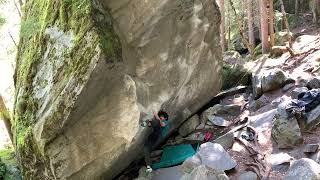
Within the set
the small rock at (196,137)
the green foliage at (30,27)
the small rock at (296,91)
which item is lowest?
the small rock at (196,137)

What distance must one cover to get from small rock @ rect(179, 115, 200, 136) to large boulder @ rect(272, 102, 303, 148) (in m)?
3.15

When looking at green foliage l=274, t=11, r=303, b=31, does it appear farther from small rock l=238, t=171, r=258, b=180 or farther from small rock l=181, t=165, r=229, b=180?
small rock l=181, t=165, r=229, b=180

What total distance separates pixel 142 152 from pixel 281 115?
421 centimetres

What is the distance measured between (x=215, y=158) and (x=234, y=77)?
6.92m

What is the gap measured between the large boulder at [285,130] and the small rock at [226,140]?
4.10ft

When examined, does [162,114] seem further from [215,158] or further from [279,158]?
[279,158]

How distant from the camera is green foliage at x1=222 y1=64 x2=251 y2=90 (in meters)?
14.7

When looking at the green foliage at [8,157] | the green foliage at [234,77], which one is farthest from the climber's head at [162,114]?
the green foliage at [8,157]

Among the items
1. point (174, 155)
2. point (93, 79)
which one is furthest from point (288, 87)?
point (93, 79)

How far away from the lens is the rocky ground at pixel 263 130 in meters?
8.27

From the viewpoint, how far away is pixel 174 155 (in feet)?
35.3

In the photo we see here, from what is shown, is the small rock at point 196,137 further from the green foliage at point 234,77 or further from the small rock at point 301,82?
the green foliage at point 234,77

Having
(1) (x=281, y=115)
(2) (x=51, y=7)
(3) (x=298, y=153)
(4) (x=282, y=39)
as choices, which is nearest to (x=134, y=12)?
(2) (x=51, y=7)

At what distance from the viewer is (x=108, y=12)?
8414 millimetres
